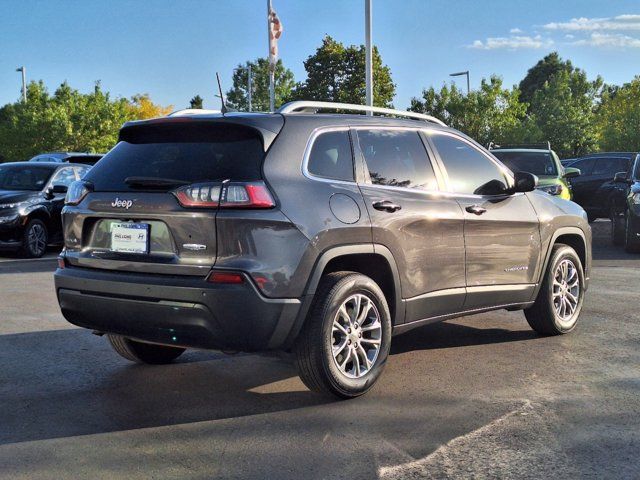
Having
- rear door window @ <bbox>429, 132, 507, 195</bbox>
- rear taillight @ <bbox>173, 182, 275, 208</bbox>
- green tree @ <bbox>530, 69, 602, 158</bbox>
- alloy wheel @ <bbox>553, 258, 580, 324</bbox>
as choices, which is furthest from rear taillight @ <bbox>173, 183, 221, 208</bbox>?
green tree @ <bbox>530, 69, 602, 158</bbox>

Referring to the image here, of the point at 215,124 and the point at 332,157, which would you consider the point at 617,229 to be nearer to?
the point at 332,157

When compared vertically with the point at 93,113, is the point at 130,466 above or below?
below

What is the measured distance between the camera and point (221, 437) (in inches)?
167

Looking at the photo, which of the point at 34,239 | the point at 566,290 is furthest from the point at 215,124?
the point at 34,239

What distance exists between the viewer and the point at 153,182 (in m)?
4.68

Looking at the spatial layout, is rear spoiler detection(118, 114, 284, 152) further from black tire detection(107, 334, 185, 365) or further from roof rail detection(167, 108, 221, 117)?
black tire detection(107, 334, 185, 365)

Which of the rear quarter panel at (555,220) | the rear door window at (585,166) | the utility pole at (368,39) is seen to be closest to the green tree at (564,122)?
the utility pole at (368,39)

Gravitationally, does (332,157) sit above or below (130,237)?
above

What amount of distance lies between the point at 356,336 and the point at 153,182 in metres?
1.52

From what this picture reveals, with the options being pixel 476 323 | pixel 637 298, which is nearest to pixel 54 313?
pixel 476 323

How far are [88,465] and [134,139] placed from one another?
2114mm

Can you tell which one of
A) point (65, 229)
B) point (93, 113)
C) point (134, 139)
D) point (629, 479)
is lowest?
point (629, 479)

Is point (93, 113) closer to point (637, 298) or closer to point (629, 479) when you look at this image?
point (637, 298)

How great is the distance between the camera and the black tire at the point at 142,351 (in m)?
5.70
